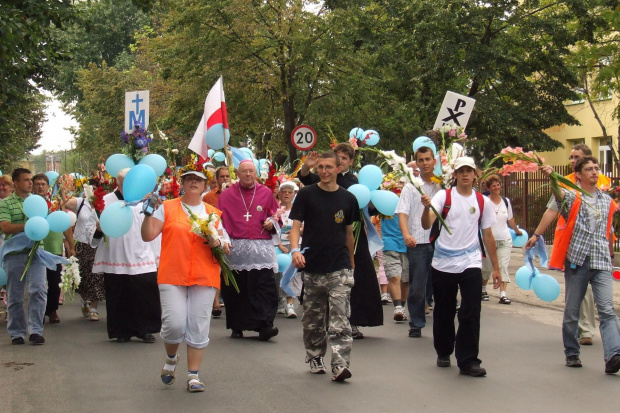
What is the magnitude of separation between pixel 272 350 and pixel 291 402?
2.60 metres

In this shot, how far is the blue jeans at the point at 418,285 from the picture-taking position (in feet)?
34.2

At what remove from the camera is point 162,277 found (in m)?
7.55

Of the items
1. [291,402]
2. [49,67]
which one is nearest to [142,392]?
[291,402]

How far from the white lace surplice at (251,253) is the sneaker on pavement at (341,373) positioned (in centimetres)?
281

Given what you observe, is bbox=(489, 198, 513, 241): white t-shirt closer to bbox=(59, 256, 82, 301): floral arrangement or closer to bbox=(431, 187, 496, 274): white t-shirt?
bbox=(431, 187, 496, 274): white t-shirt

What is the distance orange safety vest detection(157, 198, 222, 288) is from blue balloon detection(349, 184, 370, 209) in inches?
86.4

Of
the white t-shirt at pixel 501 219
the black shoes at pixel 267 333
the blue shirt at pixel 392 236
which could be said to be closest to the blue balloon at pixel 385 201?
the black shoes at pixel 267 333

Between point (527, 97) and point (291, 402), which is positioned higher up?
point (527, 97)

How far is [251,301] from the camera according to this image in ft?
34.2

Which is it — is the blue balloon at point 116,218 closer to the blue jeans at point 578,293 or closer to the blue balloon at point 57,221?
the blue balloon at point 57,221

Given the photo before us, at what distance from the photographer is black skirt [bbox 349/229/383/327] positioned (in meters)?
10.1

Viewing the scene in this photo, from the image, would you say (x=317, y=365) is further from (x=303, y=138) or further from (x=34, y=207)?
(x=303, y=138)

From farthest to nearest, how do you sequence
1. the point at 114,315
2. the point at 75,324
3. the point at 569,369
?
the point at 75,324, the point at 114,315, the point at 569,369

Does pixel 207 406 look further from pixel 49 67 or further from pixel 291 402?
pixel 49 67
